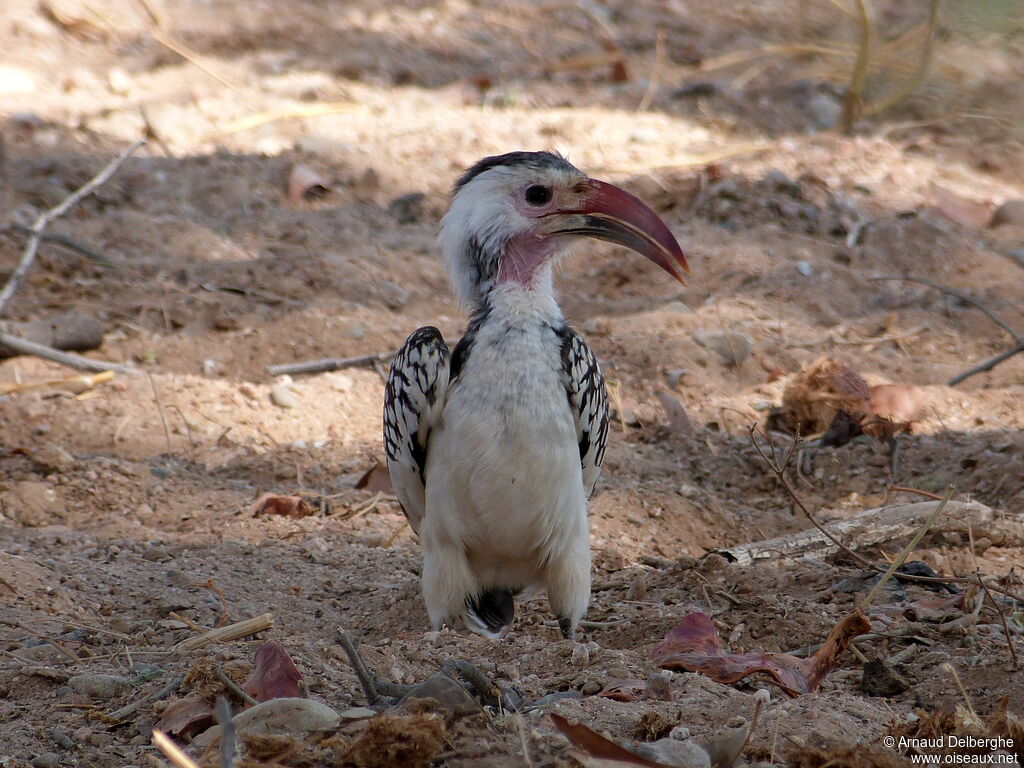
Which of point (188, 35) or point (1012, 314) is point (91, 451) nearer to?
point (1012, 314)

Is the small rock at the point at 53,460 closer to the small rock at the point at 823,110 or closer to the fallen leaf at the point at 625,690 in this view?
the fallen leaf at the point at 625,690

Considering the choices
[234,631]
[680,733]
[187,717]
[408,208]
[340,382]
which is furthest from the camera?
[408,208]

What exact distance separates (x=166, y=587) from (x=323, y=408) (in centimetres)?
167

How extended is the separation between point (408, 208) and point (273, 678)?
532cm

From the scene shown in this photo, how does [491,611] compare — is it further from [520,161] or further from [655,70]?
[655,70]

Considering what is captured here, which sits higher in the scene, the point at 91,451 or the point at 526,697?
the point at 91,451

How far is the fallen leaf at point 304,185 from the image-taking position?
25.1 feet

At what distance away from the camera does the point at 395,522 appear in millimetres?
4859

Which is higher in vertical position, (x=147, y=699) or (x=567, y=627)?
(x=567, y=627)

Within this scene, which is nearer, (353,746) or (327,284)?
(353,746)

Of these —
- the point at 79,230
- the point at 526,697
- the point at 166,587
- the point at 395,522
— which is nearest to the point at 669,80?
the point at 79,230

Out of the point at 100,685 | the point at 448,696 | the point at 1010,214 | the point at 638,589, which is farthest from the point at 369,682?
the point at 1010,214

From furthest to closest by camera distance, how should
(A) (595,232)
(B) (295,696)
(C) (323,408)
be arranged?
1. (C) (323,408)
2. (A) (595,232)
3. (B) (295,696)

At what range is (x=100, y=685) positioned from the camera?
2.99 meters
